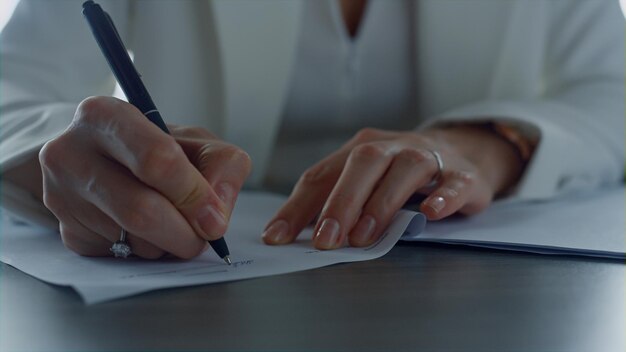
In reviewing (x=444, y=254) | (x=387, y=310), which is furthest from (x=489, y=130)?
(x=387, y=310)

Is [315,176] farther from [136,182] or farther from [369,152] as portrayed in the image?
[136,182]

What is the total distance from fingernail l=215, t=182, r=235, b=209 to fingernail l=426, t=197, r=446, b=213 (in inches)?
6.2

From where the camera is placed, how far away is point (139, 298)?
33cm

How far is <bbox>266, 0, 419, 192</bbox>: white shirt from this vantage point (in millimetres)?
818

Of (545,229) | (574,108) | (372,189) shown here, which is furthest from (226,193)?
(574,108)

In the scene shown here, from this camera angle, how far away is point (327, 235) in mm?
441

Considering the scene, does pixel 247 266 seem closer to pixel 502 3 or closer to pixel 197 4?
pixel 197 4

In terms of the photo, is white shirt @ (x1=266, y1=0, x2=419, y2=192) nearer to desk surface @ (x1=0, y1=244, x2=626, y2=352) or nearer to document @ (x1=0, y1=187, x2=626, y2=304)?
document @ (x1=0, y1=187, x2=626, y2=304)

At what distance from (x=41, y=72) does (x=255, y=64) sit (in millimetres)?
219

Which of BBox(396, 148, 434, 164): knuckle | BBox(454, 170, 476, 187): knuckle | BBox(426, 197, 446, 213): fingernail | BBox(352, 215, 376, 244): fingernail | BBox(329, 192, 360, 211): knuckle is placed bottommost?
BBox(352, 215, 376, 244): fingernail

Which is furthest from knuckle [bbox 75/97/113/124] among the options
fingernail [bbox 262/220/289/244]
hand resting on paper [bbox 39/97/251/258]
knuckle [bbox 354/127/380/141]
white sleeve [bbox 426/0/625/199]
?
white sleeve [bbox 426/0/625/199]

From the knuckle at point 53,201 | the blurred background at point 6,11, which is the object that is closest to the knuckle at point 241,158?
the knuckle at point 53,201

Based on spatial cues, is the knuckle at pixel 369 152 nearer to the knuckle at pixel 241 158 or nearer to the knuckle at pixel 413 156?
the knuckle at pixel 413 156

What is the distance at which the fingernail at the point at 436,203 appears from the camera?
1.61 ft
